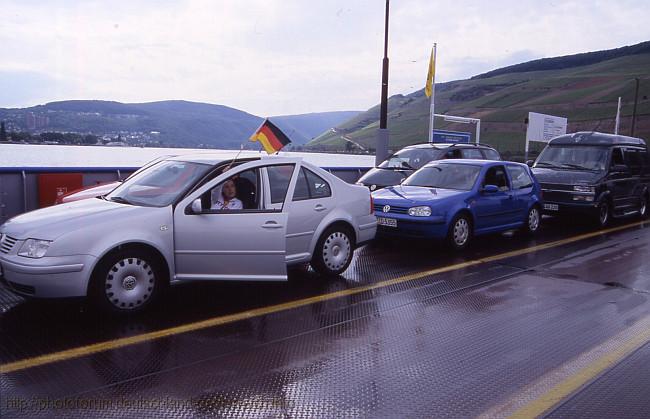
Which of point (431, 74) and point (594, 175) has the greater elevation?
point (431, 74)

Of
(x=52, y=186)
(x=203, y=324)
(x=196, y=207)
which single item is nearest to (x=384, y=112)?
(x=52, y=186)

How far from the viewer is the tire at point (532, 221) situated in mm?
10797

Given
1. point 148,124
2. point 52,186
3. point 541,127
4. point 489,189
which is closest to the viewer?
point 52,186

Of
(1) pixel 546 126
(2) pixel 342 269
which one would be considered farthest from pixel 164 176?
(1) pixel 546 126

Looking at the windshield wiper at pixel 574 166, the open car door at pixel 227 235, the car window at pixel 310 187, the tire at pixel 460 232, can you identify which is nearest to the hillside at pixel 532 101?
the windshield wiper at pixel 574 166

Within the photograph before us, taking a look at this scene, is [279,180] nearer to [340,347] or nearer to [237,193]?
[237,193]

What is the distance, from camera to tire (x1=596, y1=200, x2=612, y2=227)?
12.0 metres

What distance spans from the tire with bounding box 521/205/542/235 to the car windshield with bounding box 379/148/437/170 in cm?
366

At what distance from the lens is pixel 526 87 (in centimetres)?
11206

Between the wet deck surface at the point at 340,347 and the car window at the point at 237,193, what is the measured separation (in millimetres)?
1031

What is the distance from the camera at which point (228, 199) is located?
5.85 m

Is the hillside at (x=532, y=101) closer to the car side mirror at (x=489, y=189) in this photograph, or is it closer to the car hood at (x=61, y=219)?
the car side mirror at (x=489, y=189)

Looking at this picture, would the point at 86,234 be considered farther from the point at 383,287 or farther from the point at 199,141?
the point at 199,141

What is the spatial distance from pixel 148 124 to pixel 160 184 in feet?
31.8
